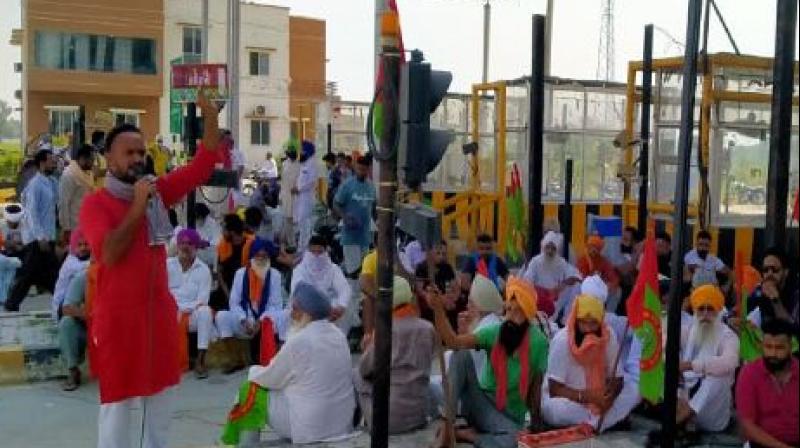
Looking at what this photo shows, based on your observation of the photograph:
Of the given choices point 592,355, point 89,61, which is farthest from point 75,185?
point 89,61

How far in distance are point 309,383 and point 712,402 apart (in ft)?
7.72

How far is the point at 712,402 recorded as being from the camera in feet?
19.3

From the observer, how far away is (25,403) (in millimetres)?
7535

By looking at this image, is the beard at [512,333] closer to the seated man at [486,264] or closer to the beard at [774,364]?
the beard at [774,364]

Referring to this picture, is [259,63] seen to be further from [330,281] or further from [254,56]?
[330,281]

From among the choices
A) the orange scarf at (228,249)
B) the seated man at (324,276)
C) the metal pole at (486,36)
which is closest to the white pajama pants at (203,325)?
the orange scarf at (228,249)

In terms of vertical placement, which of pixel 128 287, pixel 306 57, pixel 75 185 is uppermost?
pixel 306 57

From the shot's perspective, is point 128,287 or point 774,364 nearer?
point 774,364

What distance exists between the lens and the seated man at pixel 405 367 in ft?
19.0

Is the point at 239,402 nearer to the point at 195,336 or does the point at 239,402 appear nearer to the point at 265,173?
the point at 195,336

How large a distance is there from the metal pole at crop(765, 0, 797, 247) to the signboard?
258 inches

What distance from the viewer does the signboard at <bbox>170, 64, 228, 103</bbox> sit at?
1030 cm

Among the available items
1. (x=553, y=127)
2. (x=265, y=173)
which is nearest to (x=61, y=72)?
(x=265, y=173)

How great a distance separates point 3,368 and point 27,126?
113 ft
